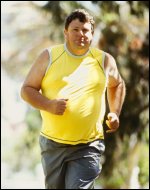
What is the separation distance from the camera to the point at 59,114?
8.66ft

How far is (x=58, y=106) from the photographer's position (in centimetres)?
260

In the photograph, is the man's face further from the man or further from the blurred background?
the blurred background

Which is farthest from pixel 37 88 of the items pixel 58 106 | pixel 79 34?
pixel 79 34

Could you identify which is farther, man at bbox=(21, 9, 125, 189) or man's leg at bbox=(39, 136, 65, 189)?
man's leg at bbox=(39, 136, 65, 189)

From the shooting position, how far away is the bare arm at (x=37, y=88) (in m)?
2.64

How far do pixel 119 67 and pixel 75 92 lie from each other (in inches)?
208

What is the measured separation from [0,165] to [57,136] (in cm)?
712

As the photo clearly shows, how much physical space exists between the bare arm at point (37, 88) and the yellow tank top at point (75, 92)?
3cm

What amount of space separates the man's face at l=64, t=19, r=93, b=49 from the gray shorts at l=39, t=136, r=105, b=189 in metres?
0.49

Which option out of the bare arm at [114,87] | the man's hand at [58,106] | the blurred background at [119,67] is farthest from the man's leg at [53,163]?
the blurred background at [119,67]

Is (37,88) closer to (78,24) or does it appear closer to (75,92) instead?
(75,92)

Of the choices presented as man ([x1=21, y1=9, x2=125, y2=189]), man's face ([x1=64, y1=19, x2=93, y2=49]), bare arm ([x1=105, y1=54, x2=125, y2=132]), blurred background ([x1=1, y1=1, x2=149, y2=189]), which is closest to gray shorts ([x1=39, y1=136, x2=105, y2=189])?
man ([x1=21, y1=9, x2=125, y2=189])

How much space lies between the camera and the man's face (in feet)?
8.85

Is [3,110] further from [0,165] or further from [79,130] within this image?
[79,130]
